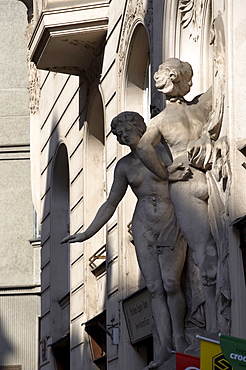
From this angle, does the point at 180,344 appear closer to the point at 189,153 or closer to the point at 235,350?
the point at 189,153

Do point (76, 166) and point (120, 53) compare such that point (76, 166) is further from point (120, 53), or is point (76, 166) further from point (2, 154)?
point (2, 154)

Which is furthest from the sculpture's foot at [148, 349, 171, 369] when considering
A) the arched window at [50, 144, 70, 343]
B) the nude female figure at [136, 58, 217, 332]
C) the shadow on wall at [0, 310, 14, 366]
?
the shadow on wall at [0, 310, 14, 366]

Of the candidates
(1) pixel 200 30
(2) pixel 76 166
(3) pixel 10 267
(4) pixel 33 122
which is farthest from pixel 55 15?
(3) pixel 10 267

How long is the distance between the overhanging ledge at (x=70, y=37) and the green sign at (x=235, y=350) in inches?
485

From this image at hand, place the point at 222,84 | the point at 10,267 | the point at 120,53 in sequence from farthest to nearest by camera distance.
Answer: the point at 10,267
the point at 120,53
the point at 222,84

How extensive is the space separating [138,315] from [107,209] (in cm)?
385

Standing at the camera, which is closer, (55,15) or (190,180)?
(190,180)

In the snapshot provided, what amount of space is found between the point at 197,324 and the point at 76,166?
10.4m

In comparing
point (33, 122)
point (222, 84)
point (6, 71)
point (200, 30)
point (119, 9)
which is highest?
point (6, 71)

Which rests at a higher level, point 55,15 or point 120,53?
point 55,15

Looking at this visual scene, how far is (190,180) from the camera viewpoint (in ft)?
41.1

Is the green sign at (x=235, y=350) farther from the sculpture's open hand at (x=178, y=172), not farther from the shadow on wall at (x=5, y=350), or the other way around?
the shadow on wall at (x=5, y=350)

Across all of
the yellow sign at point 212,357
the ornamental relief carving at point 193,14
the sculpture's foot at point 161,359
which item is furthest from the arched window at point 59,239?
the yellow sign at point 212,357

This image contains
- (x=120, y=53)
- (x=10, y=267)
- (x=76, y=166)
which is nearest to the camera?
(x=120, y=53)
